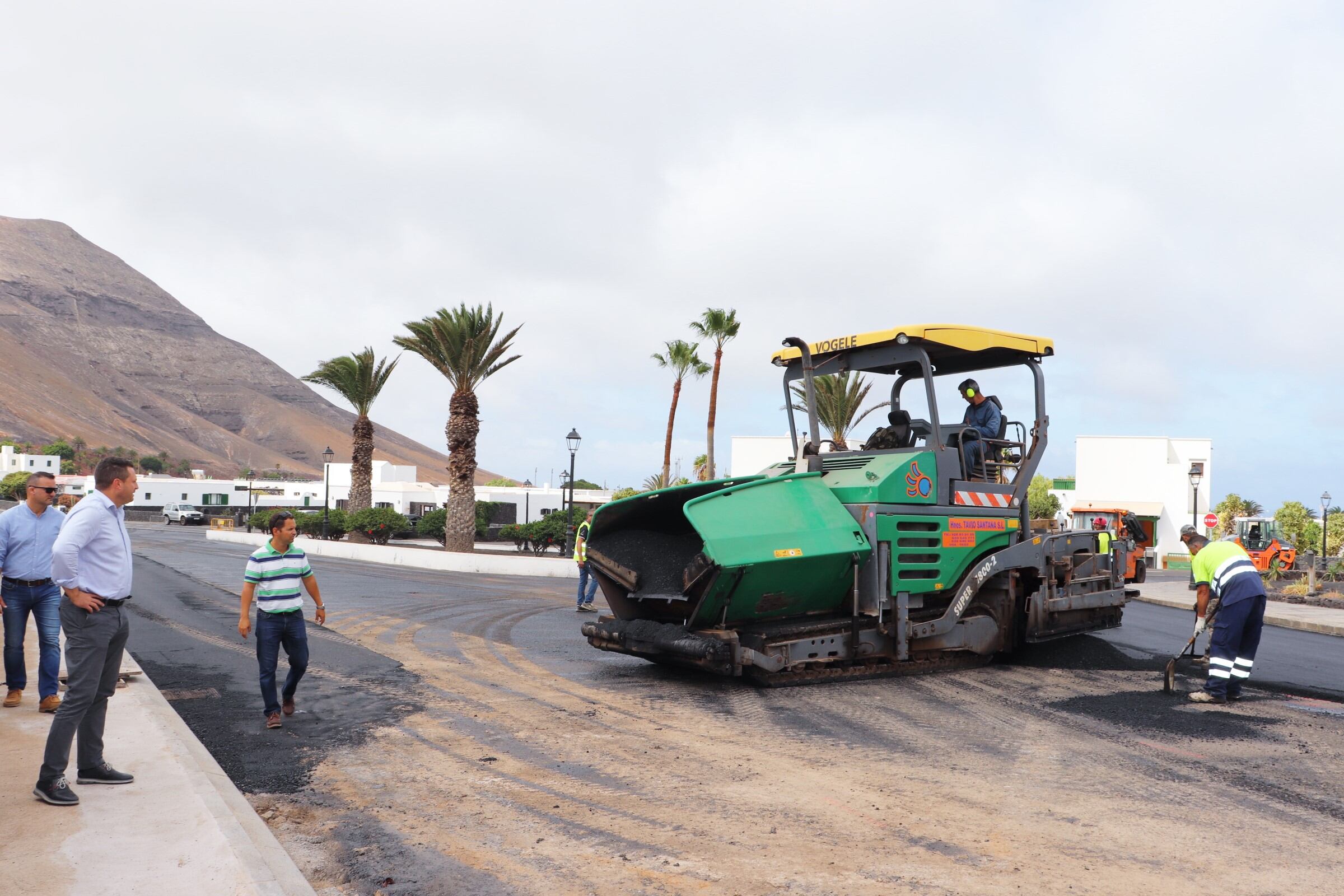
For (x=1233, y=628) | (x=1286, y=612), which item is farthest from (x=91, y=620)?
(x=1286, y=612)

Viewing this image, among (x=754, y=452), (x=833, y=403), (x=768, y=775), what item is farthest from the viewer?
(x=754, y=452)

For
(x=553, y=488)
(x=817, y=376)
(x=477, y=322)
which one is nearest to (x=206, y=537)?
(x=553, y=488)

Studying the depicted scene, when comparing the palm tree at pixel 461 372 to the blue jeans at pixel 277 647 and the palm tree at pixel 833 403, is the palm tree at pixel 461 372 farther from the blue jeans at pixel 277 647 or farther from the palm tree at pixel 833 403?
the blue jeans at pixel 277 647

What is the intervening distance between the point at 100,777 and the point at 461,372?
78.0 feet

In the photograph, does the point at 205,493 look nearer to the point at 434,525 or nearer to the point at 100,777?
the point at 434,525

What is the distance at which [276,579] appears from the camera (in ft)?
23.1

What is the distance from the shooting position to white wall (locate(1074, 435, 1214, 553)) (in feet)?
156

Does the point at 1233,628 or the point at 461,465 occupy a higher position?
the point at 461,465

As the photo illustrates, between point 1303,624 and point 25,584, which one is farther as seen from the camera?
point 1303,624

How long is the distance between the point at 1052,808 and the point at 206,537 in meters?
48.8

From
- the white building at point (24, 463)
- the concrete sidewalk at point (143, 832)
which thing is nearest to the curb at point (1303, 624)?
the concrete sidewalk at point (143, 832)

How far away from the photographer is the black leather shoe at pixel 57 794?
15.0 feet

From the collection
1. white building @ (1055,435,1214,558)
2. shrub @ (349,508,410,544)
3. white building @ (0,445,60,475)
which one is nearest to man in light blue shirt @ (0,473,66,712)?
shrub @ (349,508,410,544)

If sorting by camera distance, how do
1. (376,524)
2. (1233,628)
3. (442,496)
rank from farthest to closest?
(442,496), (376,524), (1233,628)
